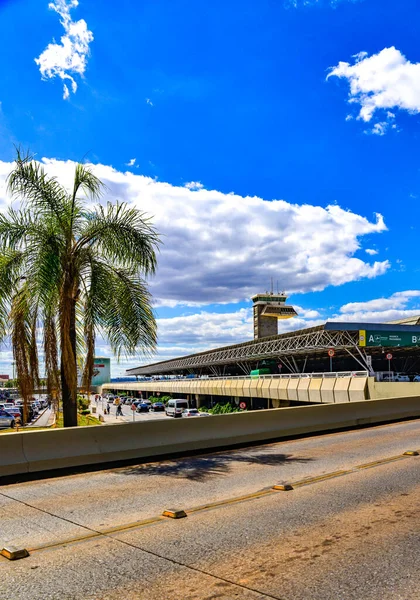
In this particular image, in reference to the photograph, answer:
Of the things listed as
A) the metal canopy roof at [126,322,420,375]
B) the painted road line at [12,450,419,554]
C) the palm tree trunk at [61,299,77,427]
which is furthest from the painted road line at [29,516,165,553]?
the metal canopy roof at [126,322,420,375]

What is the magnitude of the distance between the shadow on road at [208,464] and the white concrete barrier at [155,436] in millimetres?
724

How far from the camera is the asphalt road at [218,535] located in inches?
184

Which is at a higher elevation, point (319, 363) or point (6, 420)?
point (319, 363)

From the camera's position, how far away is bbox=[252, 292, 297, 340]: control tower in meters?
161

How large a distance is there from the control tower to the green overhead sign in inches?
4139

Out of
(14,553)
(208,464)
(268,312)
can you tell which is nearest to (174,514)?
(14,553)

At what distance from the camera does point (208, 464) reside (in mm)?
11383

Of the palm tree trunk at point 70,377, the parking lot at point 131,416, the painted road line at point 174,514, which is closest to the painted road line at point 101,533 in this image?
the painted road line at point 174,514

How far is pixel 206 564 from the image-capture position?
17.1 ft

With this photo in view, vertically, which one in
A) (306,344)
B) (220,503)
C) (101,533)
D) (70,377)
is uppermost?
(306,344)

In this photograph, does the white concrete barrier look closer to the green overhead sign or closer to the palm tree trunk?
the palm tree trunk

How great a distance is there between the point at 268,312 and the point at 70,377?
5865 inches

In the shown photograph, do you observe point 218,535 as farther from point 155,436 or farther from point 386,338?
point 386,338

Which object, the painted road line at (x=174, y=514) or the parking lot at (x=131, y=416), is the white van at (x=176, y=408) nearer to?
the parking lot at (x=131, y=416)
